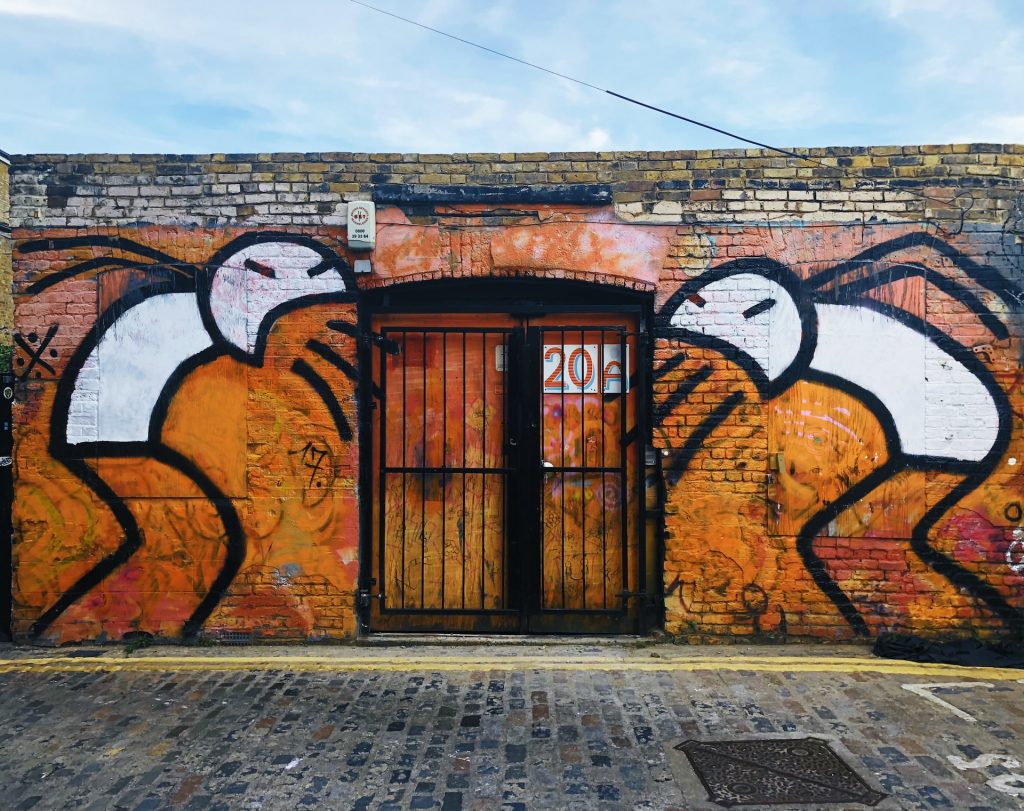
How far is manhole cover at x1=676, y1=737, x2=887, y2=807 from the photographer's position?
122 inches

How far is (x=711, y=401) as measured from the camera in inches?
198

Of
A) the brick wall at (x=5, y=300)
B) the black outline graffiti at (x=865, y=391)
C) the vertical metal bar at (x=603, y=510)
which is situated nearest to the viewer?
the black outline graffiti at (x=865, y=391)

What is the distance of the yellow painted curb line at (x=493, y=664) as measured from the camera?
178 inches

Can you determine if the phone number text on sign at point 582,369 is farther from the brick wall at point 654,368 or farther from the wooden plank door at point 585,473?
the brick wall at point 654,368

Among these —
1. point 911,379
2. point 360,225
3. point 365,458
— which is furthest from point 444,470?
point 911,379

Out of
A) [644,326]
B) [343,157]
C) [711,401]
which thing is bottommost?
[711,401]

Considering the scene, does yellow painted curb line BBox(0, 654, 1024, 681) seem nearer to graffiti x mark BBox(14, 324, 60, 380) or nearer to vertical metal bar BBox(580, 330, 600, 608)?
vertical metal bar BBox(580, 330, 600, 608)

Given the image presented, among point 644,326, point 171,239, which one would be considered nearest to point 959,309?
point 644,326

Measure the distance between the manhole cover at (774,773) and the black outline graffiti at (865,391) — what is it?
1.77 meters

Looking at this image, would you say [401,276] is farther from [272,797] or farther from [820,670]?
[820,670]

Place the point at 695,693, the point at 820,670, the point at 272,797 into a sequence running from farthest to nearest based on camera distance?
the point at 820,670 < the point at 695,693 < the point at 272,797

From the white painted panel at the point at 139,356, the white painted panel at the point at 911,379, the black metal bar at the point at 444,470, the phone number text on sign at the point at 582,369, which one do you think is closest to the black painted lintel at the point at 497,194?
the phone number text on sign at the point at 582,369

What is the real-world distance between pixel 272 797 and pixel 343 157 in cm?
408

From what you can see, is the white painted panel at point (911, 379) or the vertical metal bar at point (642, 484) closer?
the white painted panel at point (911, 379)
